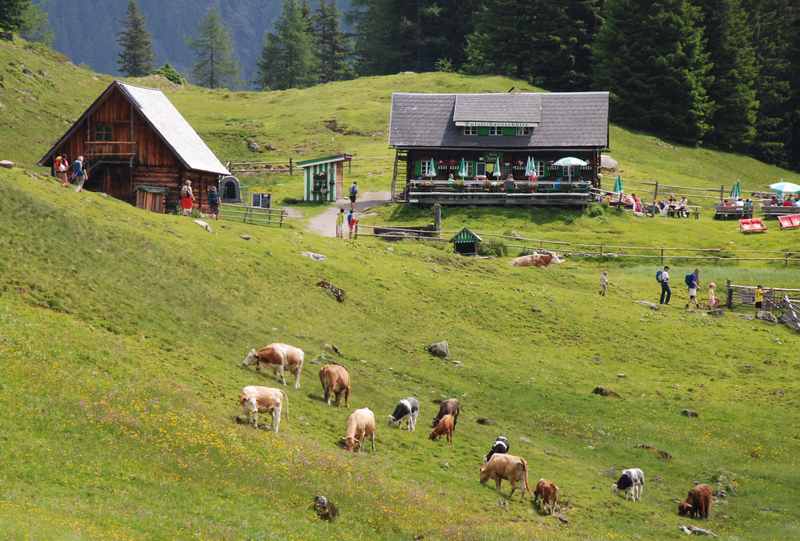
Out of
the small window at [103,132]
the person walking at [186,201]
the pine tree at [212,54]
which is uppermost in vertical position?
the pine tree at [212,54]

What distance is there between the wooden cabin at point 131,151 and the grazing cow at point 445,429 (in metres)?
31.4

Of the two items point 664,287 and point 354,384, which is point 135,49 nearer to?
point 664,287

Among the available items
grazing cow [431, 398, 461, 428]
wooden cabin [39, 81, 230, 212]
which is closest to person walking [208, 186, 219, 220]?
wooden cabin [39, 81, 230, 212]

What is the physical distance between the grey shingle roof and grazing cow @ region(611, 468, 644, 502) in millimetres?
53820

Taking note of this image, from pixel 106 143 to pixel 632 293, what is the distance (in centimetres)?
3034

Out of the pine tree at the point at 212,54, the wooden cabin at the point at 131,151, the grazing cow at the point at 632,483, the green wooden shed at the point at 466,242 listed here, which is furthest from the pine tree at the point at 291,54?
the grazing cow at the point at 632,483

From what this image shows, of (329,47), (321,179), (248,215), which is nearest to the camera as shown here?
(248,215)

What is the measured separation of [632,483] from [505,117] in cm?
5590

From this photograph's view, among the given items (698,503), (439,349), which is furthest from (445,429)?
(439,349)

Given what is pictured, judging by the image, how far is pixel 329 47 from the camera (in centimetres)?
17500

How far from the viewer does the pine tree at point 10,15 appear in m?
109

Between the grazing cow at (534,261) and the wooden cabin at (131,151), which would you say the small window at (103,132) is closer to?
the wooden cabin at (131,151)

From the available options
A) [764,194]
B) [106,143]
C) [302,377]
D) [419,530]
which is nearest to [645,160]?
[764,194]

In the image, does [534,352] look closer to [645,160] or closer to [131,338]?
[131,338]
